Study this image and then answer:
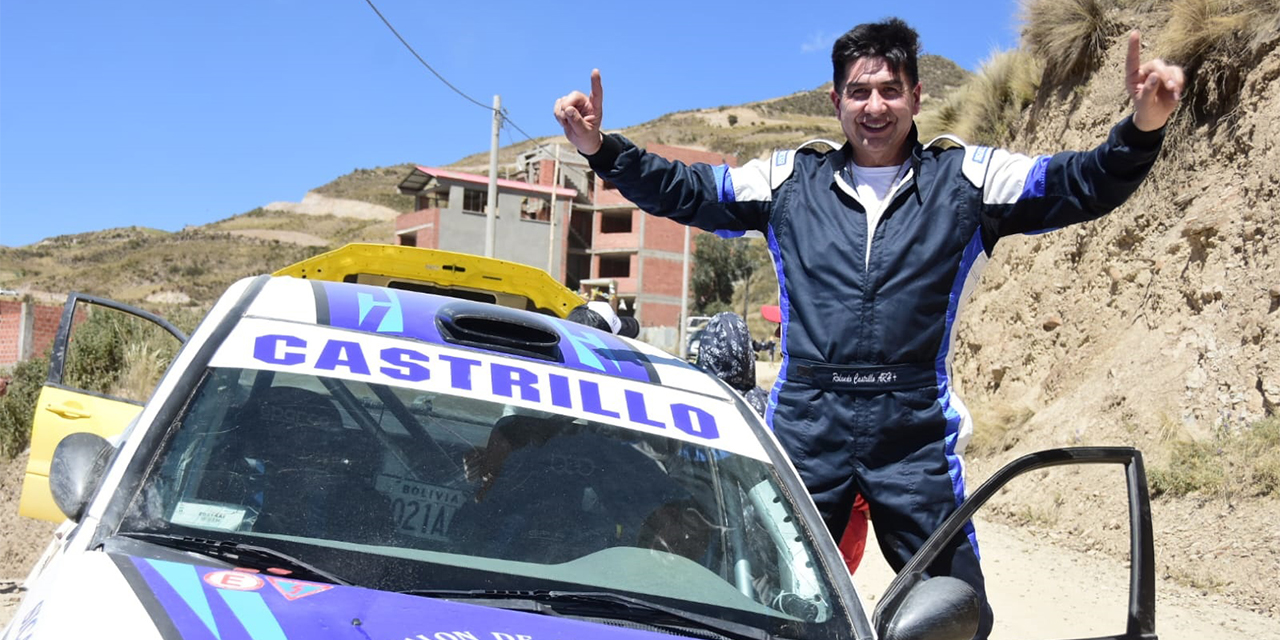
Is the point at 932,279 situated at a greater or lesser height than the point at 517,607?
greater

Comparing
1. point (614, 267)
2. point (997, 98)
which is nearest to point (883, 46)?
point (997, 98)

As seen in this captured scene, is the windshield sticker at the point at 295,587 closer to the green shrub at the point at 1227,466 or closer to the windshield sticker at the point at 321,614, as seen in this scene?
the windshield sticker at the point at 321,614

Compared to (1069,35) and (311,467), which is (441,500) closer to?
(311,467)

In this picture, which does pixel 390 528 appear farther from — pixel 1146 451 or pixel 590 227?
pixel 590 227

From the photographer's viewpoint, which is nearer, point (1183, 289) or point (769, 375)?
point (1183, 289)

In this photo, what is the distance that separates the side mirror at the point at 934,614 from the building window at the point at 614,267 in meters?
53.4

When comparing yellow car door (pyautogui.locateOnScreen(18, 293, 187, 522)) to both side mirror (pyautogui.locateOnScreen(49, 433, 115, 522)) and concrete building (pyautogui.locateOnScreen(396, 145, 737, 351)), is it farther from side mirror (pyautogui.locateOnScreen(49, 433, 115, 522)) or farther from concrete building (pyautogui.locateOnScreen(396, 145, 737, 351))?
concrete building (pyautogui.locateOnScreen(396, 145, 737, 351))

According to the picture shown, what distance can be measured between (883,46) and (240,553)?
7.08ft

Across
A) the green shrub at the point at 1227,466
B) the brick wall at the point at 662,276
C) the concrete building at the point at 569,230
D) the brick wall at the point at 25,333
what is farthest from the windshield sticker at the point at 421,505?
the brick wall at the point at 662,276

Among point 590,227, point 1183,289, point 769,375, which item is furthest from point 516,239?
point 1183,289

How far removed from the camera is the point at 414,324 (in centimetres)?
277

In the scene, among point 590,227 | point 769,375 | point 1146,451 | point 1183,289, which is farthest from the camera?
point 590,227

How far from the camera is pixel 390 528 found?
234 cm

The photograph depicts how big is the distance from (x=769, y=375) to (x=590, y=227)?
30.2 m
